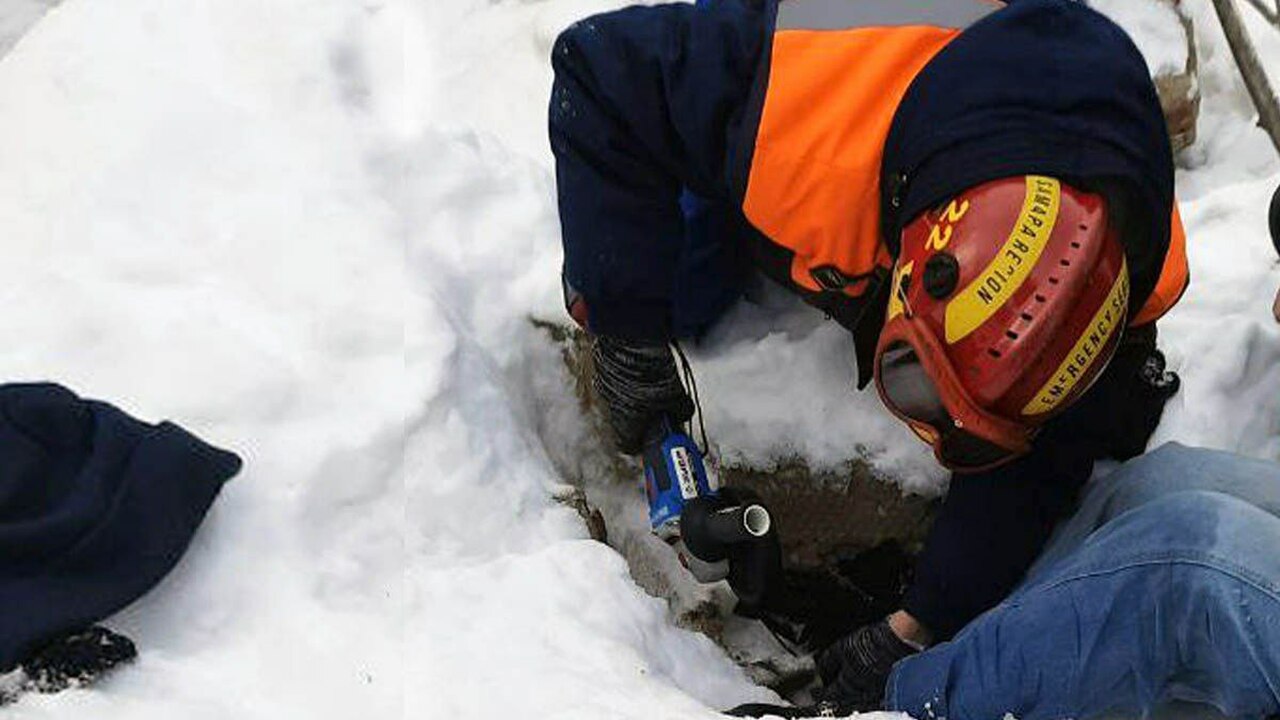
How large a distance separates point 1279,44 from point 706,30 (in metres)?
2.82

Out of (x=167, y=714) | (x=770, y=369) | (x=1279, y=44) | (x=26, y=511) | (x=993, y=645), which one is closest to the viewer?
(x=167, y=714)

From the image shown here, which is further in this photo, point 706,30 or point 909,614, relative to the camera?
point 909,614

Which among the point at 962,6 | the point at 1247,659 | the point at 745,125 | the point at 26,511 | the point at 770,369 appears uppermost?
the point at 962,6

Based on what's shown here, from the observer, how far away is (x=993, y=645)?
1579mm

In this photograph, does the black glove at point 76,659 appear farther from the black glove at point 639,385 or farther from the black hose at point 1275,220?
the black hose at point 1275,220

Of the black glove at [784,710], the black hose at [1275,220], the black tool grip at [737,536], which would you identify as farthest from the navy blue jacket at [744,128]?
the black glove at [784,710]

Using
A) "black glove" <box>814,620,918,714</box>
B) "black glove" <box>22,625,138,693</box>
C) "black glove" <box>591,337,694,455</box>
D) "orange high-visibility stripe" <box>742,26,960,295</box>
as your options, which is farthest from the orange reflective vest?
"black glove" <box>22,625,138,693</box>

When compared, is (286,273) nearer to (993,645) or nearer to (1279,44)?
(993,645)

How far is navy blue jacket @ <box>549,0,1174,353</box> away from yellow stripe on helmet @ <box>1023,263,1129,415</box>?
8cm

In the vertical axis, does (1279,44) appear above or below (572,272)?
below

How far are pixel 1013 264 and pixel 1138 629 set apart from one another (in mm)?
441

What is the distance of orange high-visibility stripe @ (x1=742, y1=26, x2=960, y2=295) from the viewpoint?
1571mm

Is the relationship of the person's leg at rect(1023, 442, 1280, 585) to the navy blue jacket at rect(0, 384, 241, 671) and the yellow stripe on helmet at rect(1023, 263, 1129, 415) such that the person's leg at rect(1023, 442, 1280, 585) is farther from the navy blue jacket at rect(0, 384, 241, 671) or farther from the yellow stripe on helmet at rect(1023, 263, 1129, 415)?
the navy blue jacket at rect(0, 384, 241, 671)

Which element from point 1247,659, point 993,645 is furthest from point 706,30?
point 1247,659
